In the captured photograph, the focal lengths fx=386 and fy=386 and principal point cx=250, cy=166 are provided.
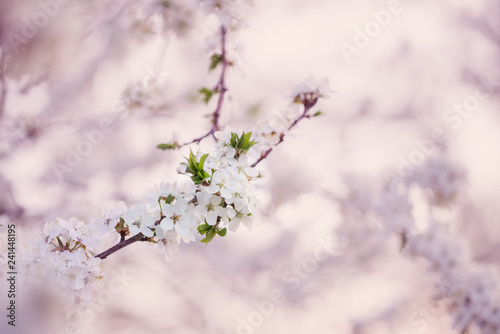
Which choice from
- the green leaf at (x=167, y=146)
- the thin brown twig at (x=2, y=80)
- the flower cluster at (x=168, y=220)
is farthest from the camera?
the thin brown twig at (x=2, y=80)

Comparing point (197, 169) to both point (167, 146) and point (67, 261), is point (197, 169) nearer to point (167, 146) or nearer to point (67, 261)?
point (67, 261)

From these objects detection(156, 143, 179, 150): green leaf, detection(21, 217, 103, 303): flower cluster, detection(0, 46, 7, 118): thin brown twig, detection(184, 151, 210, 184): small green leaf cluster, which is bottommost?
detection(21, 217, 103, 303): flower cluster

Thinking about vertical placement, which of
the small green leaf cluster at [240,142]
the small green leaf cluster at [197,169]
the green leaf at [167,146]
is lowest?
the small green leaf cluster at [197,169]

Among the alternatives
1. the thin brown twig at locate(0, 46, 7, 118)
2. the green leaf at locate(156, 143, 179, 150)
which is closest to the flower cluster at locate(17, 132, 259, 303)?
the green leaf at locate(156, 143, 179, 150)

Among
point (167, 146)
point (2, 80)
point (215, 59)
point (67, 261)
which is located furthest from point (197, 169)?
point (2, 80)

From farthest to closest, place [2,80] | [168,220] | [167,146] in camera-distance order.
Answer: [2,80] → [167,146] → [168,220]

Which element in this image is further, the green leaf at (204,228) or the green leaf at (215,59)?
the green leaf at (215,59)

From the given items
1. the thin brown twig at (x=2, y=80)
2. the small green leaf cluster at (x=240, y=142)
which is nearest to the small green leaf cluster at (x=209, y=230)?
the small green leaf cluster at (x=240, y=142)

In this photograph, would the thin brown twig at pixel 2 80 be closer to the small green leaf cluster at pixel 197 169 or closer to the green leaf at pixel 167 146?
the green leaf at pixel 167 146

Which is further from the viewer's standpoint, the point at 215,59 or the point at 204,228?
the point at 215,59

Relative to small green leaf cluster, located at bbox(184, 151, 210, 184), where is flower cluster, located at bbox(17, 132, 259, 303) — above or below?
below

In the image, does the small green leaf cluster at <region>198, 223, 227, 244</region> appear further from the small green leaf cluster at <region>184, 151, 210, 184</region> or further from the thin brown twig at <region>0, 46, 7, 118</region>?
the thin brown twig at <region>0, 46, 7, 118</region>

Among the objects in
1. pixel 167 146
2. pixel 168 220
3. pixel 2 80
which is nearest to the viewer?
pixel 168 220

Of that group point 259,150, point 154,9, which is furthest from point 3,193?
point 259,150
